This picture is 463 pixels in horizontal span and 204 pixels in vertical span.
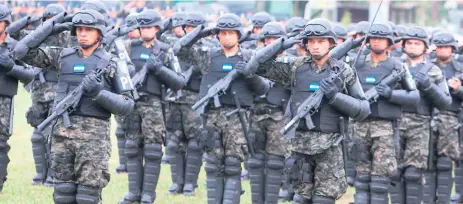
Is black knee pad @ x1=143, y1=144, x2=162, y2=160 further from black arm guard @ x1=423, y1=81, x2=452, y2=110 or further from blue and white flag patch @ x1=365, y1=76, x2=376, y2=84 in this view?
black arm guard @ x1=423, y1=81, x2=452, y2=110

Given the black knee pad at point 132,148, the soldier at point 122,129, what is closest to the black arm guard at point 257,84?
the black knee pad at point 132,148

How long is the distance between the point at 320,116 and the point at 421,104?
3.08m

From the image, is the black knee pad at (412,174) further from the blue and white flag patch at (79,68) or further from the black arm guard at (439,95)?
the blue and white flag patch at (79,68)

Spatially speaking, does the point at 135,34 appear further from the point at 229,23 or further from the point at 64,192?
the point at 64,192

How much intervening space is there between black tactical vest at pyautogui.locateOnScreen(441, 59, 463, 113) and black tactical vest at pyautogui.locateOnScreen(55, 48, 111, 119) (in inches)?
220

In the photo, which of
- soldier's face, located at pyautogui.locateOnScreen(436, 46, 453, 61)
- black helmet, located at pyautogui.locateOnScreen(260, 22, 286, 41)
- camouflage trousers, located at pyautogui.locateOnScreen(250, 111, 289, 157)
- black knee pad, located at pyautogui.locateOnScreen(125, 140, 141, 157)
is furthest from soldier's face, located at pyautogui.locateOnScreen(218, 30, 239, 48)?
soldier's face, located at pyautogui.locateOnScreen(436, 46, 453, 61)

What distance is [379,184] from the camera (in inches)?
476

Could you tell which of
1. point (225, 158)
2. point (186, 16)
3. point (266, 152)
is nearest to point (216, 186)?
point (225, 158)

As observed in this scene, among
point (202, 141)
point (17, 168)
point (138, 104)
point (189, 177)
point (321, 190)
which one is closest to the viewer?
point (321, 190)

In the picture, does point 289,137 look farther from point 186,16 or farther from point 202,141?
point 186,16

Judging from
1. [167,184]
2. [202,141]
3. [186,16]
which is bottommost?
[167,184]

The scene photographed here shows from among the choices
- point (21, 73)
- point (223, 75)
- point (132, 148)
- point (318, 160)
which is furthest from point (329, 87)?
point (21, 73)

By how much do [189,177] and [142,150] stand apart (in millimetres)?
1397

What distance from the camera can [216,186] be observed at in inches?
475
